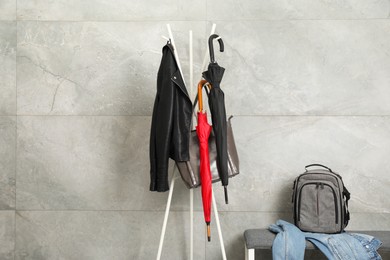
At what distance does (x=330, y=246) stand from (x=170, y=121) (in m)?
1.12

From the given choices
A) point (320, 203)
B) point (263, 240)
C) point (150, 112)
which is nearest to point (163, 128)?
point (150, 112)

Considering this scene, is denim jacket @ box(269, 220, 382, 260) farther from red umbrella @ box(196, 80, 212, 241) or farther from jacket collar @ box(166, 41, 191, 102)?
jacket collar @ box(166, 41, 191, 102)

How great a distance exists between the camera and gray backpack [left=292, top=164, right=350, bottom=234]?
9.99 feet

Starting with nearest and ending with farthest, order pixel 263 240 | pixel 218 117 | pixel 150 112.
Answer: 1. pixel 218 117
2. pixel 263 240
3. pixel 150 112

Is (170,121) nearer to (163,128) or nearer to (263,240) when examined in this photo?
(163,128)

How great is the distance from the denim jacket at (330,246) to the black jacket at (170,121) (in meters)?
0.72

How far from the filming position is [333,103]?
3.40 meters

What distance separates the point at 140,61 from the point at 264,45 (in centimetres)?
83

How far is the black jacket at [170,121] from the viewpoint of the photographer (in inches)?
114

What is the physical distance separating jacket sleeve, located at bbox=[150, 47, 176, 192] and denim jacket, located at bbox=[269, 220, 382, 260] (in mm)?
725

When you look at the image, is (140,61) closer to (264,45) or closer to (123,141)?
(123,141)

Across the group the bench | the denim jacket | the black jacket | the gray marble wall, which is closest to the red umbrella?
the black jacket

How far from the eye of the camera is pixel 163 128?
290 cm

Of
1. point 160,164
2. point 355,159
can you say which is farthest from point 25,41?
point 355,159
